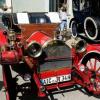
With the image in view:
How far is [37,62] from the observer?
4.68 m

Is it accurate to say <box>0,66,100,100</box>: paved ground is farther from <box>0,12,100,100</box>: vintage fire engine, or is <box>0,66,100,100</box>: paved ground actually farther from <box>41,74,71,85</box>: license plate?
<box>41,74,71,85</box>: license plate

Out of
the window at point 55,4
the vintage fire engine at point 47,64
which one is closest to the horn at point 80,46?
the vintage fire engine at point 47,64

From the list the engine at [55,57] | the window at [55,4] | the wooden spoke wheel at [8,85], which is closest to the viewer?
the wooden spoke wheel at [8,85]

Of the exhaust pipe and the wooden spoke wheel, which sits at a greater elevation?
the exhaust pipe

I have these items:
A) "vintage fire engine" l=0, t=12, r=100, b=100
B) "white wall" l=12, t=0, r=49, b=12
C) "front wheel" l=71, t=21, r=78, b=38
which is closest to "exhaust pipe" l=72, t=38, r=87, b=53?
"vintage fire engine" l=0, t=12, r=100, b=100

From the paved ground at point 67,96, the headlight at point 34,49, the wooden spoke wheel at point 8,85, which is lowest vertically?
the paved ground at point 67,96

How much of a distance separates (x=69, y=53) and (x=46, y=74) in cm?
56

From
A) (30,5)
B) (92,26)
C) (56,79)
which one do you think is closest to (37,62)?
(56,79)

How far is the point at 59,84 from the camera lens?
16.4 ft

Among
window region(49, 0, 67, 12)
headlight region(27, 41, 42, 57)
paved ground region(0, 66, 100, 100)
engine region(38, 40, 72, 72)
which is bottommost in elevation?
paved ground region(0, 66, 100, 100)

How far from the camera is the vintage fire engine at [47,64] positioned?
180 inches

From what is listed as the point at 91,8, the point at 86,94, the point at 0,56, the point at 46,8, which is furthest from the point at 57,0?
the point at 0,56

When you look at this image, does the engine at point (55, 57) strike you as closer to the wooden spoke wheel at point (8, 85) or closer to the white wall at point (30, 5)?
the wooden spoke wheel at point (8, 85)

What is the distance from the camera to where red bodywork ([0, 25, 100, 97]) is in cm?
436
